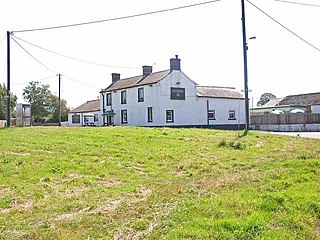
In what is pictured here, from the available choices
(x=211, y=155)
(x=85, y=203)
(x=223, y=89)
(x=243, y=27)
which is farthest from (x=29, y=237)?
(x=223, y=89)

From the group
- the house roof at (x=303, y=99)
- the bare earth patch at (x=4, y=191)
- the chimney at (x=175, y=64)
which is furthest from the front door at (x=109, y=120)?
the bare earth patch at (x=4, y=191)

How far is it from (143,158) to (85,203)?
6.09 metres

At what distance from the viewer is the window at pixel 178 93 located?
1711 inches

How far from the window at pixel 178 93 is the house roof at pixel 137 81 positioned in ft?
7.34

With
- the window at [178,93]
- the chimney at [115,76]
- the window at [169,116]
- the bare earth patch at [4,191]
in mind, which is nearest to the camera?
the bare earth patch at [4,191]

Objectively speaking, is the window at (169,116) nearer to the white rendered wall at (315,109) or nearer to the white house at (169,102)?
the white house at (169,102)

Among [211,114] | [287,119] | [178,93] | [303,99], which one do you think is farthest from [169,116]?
[303,99]

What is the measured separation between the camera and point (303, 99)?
200ft

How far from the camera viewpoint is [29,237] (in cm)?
580

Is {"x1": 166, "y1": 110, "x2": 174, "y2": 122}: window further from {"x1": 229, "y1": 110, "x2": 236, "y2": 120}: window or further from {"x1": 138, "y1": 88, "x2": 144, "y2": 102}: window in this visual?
{"x1": 229, "y1": 110, "x2": 236, "y2": 120}: window

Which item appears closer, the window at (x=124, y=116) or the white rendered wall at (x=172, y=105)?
the white rendered wall at (x=172, y=105)

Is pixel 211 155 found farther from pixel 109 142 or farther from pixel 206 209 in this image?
pixel 206 209

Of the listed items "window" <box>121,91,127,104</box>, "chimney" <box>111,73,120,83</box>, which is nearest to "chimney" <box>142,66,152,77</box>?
"window" <box>121,91,127,104</box>

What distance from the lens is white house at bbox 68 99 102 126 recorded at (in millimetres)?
54469
